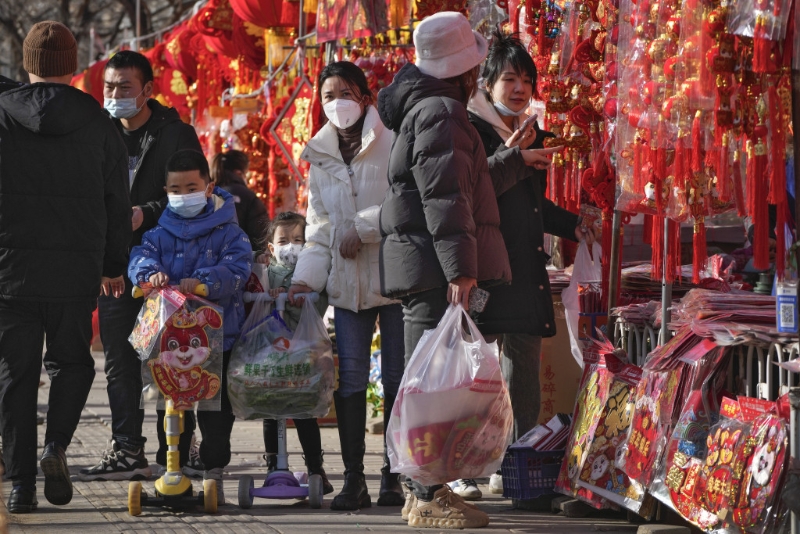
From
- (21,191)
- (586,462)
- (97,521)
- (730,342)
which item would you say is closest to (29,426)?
(97,521)

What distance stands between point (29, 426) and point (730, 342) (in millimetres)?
2875

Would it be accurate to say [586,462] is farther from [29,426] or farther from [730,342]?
[29,426]

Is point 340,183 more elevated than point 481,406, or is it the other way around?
point 340,183

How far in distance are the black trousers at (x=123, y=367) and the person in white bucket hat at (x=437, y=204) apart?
1.58 meters

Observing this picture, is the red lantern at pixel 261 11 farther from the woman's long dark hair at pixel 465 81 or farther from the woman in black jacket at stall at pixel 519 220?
the woman's long dark hair at pixel 465 81

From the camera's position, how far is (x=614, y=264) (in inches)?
209

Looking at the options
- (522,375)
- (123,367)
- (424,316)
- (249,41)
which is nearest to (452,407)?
(424,316)

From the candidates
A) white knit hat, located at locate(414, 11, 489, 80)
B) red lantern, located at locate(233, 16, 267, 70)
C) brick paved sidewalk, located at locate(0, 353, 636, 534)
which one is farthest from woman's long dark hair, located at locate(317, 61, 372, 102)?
red lantern, located at locate(233, 16, 267, 70)

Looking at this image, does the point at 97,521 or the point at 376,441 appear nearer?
the point at 97,521

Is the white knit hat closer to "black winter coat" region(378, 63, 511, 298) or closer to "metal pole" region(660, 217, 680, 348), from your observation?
"black winter coat" region(378, 63, 511, 298)

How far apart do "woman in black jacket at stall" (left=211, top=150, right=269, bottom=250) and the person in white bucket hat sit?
3596 mm

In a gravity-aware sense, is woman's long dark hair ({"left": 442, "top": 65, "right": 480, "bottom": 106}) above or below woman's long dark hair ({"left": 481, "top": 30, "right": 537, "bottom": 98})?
below

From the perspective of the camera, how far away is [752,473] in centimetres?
402

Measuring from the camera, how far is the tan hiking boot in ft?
15.8
